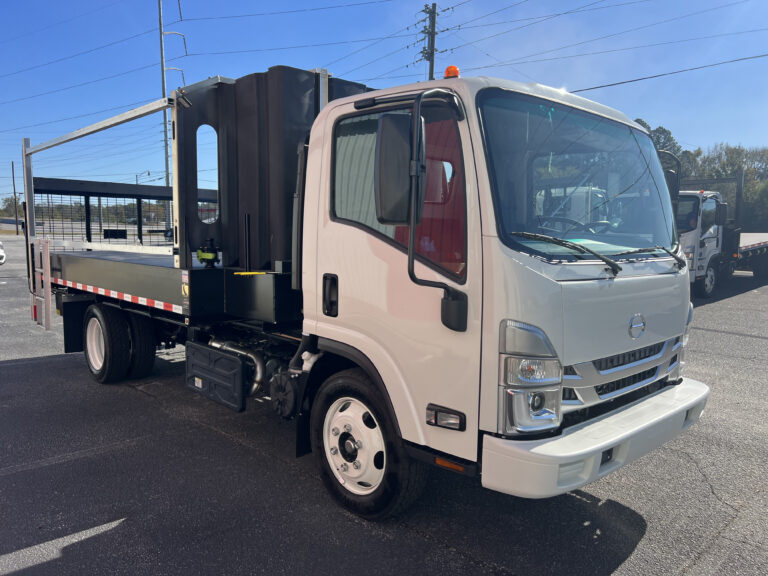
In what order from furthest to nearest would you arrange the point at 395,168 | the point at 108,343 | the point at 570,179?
the point at 108,343 < the point at 570,179 < the point at 395,168

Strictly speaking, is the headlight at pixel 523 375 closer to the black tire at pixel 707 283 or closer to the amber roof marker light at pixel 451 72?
the amber roof marker light at pixel 451 72

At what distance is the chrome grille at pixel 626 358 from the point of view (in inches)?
111

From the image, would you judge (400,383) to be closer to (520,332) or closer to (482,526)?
(520,332)

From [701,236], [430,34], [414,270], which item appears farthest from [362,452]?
[430,34]

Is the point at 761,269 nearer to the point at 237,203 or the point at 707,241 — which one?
the point at 707,241

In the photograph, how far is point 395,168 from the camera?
2.56 meters

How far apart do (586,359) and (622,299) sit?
1.34 feet

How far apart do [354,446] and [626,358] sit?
160 centimetres

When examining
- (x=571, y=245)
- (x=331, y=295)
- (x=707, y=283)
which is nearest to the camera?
(x=571, y=245)

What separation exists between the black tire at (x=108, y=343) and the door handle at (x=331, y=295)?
3.62 metres

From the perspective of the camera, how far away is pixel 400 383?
9.68 feet

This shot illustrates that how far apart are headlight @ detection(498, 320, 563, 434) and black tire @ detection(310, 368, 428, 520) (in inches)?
29.1

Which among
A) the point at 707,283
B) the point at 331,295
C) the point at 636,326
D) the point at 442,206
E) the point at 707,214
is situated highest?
the point at 707,214

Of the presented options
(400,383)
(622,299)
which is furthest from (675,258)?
(400,383)
